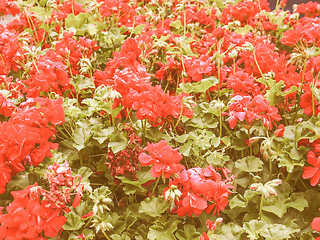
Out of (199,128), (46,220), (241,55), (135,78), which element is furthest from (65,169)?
(241,55)

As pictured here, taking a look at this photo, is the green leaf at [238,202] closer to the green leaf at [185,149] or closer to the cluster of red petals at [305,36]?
the green leaf at [185,149]

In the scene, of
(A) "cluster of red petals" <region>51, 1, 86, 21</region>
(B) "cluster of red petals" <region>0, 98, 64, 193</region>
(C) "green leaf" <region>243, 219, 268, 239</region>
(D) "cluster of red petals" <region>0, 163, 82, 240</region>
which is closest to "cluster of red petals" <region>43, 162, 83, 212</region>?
(D) "cluster of red petals" <region>0, 163, 82, 240</region>

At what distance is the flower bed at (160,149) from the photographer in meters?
0.98

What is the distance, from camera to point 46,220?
930 millimetres

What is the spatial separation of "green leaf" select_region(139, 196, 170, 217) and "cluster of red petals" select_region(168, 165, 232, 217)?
39 mm

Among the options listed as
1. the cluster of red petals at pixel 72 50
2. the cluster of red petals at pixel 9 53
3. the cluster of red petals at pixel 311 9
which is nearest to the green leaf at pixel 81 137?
the cluster of red petals at pixel 72 50

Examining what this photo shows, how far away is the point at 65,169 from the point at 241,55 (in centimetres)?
106

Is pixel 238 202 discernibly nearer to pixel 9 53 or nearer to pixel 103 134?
pixel 103 134

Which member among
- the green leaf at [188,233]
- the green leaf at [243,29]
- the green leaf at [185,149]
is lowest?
the green leaf at [188,233]

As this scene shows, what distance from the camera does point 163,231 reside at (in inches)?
Answer: 40.4

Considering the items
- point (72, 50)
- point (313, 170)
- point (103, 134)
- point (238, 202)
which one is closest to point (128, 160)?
point (103, 134)

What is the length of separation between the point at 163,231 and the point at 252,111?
1.65 feet

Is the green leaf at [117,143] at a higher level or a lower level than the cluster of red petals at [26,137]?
lower

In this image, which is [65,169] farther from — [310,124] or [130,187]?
[310,124]
